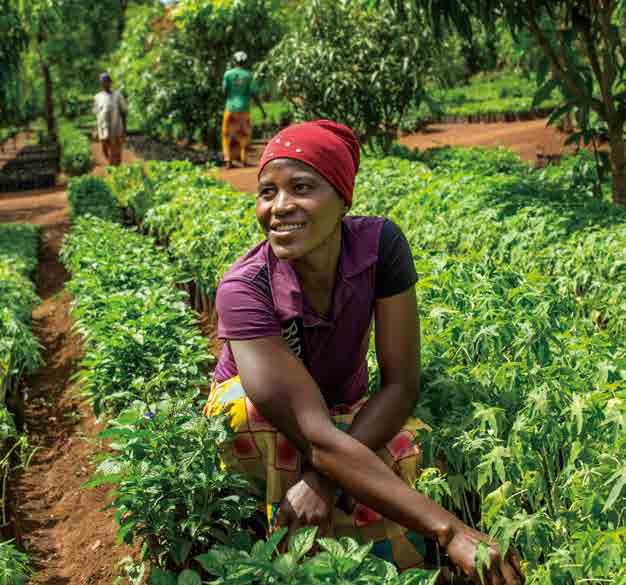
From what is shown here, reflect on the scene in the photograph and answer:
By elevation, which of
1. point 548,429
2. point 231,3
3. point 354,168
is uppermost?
point 231,3

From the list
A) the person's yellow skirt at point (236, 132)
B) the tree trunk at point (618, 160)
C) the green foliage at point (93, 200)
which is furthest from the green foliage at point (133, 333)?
the person's yellow skirt at point (236, 132)

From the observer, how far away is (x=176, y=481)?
2.32 meters

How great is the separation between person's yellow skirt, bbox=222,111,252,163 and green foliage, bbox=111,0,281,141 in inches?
138

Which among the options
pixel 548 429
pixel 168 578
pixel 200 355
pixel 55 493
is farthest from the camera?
pixel 55 493

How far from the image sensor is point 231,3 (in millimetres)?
16391

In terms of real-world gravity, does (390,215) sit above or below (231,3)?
below

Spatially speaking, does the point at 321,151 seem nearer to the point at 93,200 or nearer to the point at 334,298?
the point at 334,298

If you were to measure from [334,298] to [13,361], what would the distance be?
277cm

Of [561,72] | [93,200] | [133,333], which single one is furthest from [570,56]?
[93,200]

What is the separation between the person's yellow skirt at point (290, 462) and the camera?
2352 millimetres

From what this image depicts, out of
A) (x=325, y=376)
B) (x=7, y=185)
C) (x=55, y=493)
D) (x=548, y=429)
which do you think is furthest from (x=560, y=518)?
(x=7, y=185)

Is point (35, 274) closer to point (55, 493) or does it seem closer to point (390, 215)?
point (390, 215)

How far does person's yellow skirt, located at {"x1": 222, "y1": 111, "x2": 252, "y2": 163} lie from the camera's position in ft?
45.2

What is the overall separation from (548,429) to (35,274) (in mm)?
6514
